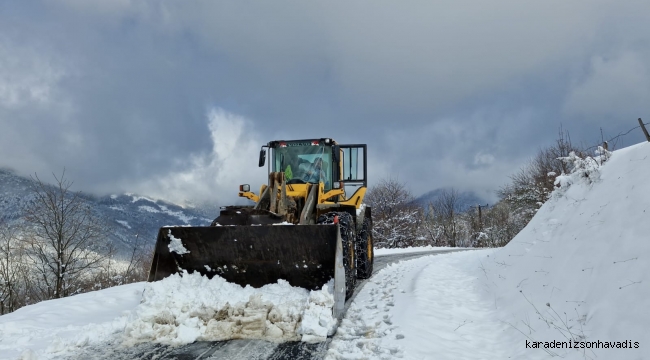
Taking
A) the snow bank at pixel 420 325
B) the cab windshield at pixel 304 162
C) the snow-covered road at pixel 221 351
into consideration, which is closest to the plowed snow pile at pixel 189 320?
the snow-covered road at pixel 221 351

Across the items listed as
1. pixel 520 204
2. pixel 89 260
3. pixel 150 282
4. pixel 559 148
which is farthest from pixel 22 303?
pixel 559 148

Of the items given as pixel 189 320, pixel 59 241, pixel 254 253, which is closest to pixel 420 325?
pixel 254 253

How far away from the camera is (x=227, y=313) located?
448 centimetres

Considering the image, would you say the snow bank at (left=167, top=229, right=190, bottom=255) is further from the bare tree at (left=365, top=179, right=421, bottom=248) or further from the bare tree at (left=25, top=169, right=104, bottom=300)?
the bare tree at (left=365, top=179, right=421, bottom=248)

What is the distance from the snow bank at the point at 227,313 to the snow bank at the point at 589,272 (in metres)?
2.16

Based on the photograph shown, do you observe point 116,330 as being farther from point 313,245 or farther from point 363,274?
point 363,274

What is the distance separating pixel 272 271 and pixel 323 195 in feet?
8.07

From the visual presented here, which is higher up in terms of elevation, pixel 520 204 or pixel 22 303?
pixel 520 204

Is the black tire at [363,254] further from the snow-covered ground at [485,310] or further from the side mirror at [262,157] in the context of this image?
the side mirror at [262,157]

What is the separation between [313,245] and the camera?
197 inches

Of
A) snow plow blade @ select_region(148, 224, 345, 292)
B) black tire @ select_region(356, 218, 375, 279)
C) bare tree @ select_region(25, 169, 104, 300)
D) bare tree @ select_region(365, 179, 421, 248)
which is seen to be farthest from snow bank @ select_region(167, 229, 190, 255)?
bare tree @ select_region(365, 179, 421, 248)

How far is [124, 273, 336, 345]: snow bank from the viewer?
4.18 meters

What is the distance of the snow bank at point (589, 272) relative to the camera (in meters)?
3.23

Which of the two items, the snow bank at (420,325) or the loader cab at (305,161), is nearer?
the snow bank at (420,325)
